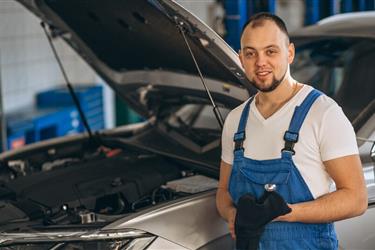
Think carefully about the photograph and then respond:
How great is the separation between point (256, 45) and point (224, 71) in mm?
691

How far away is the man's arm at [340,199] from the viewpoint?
216 centimetres

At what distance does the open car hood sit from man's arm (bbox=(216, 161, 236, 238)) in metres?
0.44

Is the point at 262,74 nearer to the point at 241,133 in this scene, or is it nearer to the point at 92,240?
the point at 241,133

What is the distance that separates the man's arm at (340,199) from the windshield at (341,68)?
1069 mm

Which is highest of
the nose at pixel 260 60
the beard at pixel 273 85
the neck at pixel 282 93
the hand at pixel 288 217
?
the nose at pixel 260 60

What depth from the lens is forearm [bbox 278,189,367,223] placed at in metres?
2.15

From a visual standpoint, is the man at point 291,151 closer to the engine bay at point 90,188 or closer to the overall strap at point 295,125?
the overall strap at point 295,125

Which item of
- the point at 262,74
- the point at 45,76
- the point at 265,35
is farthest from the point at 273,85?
the point at 45,76

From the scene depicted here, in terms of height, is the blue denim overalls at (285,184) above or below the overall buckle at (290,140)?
below

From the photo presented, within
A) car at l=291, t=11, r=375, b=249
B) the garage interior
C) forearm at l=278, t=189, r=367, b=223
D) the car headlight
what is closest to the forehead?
forearm at l=278, t=189, r=367, b=223

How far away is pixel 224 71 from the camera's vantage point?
9.61 feet

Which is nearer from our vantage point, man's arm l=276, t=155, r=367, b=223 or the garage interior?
man's arm l=276, t=155, r=367, b=223

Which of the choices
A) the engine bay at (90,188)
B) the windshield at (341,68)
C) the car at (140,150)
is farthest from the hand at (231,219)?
the windshield at (341,68)

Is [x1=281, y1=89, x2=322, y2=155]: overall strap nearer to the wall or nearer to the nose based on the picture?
the nose
